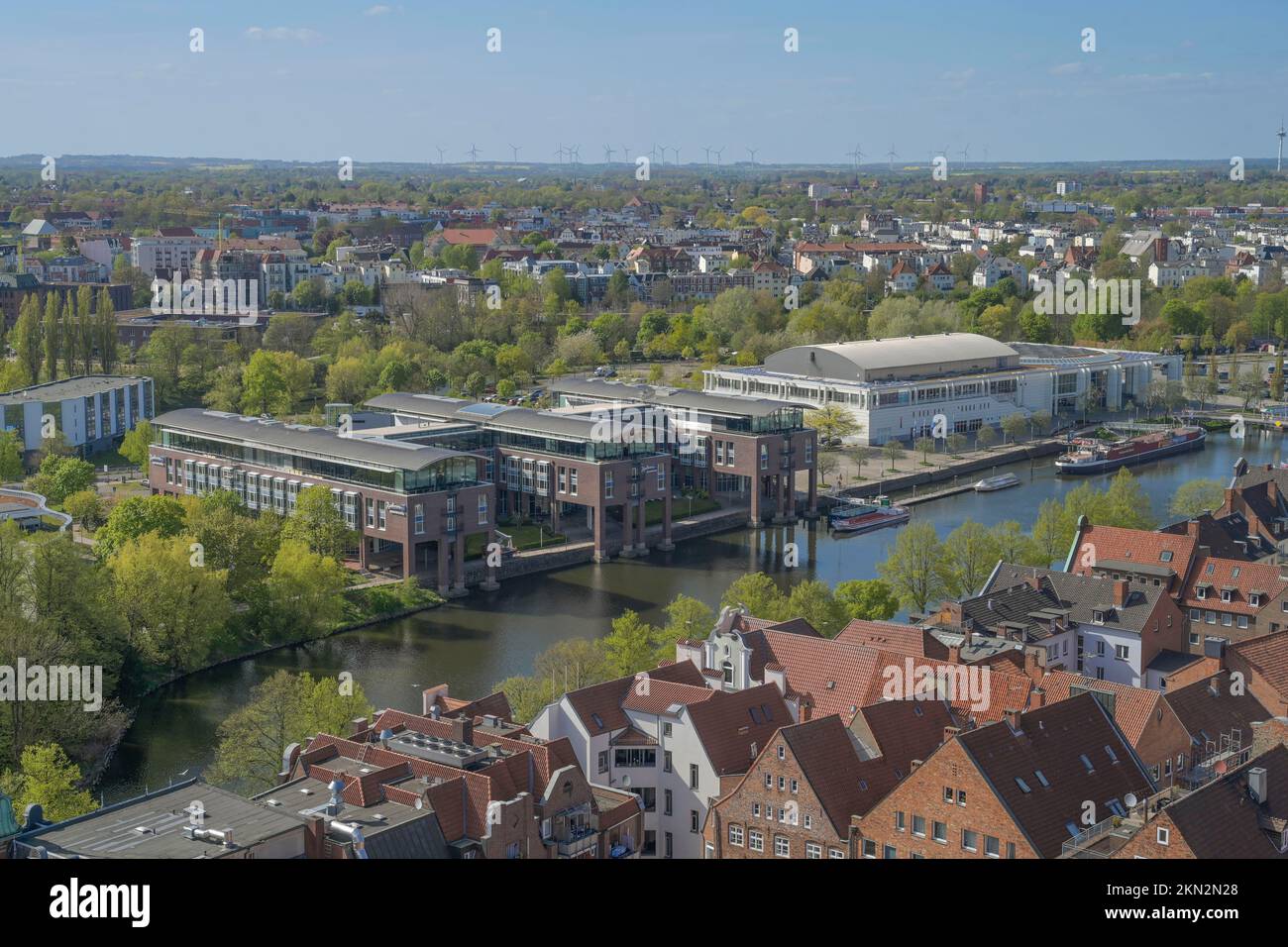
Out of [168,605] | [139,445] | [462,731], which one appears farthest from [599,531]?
[462,731]

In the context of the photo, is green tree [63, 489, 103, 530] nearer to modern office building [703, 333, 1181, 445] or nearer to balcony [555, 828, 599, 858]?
modern office building [703, 333, 1181, 445]

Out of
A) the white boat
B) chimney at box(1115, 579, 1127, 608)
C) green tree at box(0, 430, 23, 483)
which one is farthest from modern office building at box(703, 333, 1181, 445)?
chimney at box(1115, 579, 1127, 608)

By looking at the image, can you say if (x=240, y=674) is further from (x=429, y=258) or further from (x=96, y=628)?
(x=429, y=258)

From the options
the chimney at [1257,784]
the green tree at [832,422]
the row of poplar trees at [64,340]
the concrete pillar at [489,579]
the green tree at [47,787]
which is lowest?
the concrete pillar at [489,579]

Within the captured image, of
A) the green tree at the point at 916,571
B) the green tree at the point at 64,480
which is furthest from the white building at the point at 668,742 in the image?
the green tree at the point at 64,480

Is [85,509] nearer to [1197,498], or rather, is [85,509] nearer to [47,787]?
[47,787]

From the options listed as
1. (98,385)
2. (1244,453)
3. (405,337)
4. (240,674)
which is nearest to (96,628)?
(240,674)

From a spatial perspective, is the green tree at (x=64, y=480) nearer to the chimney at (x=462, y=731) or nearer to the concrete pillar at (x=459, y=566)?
the concrete pillar at (x=459, y=566)
